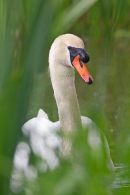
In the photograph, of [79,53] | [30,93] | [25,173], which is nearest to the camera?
[25,173]

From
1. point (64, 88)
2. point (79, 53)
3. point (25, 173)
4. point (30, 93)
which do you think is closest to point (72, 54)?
point (79, 53)

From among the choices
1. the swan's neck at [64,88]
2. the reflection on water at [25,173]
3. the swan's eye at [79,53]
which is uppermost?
the swan's eye at [79,53]

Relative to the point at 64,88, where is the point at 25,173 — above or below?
below

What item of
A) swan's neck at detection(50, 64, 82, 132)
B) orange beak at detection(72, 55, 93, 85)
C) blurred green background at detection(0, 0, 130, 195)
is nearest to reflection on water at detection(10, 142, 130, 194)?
blurred green background at detection(0, 0, 130, 195)

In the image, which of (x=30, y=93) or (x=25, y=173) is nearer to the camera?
(x=25, y=173)

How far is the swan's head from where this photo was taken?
3.55 meters

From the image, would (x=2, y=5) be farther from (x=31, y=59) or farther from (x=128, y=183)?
(x=128, y=183)

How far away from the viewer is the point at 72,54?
3.62 m

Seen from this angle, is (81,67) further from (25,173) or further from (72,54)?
(25,173)

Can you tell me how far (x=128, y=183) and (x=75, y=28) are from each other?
6947 millimetres

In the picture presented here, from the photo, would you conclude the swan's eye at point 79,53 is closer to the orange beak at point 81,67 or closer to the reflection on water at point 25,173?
the orange beak at point 81,67

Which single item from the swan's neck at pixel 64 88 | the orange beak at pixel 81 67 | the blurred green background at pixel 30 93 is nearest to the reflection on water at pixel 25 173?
the blurred green background at pixel 30 93

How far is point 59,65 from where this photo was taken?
3758 millimetres

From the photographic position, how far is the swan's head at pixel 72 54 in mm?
3549
